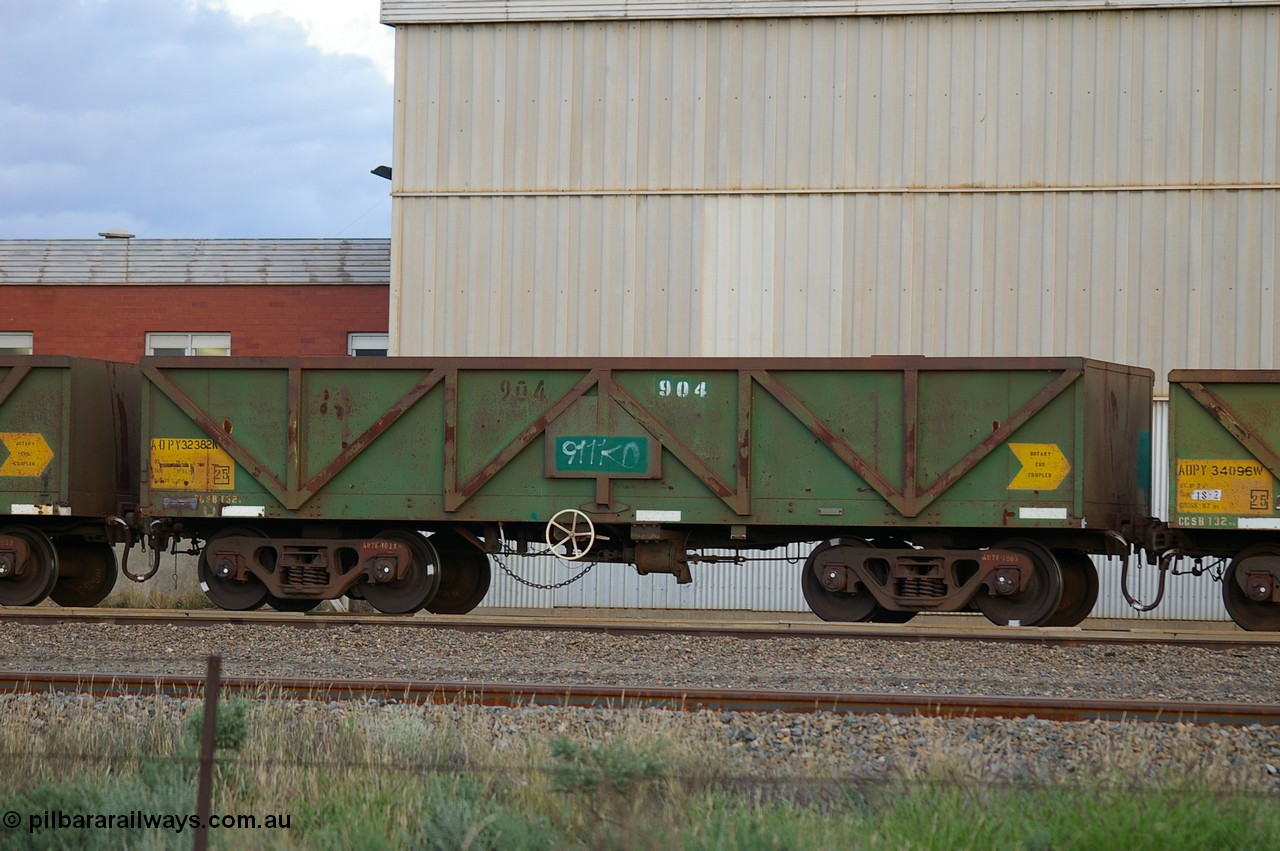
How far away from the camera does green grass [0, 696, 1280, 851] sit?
5367 mm

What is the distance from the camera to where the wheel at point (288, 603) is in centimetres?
1356

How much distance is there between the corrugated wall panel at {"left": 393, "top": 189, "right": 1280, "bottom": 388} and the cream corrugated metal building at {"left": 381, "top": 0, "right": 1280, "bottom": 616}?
0.03 meters

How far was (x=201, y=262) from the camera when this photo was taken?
23266 mm

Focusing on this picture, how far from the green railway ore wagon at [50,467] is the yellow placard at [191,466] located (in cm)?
87

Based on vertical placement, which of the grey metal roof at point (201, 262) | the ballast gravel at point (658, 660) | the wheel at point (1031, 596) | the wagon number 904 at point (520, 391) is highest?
the grey metal roof at point (201, 262)

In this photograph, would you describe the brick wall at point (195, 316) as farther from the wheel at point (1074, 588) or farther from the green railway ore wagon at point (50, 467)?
the wheel at point (1074, 588)

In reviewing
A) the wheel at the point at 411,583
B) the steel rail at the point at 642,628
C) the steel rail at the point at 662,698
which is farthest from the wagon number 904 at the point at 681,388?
the steel rail at the point at 662,698

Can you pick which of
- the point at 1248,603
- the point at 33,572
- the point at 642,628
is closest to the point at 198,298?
the point at 33,572

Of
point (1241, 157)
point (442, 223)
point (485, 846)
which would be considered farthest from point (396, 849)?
point (1241, 157)

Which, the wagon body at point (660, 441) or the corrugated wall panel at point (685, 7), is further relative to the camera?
the corrugated wall panel at point (685, 7)

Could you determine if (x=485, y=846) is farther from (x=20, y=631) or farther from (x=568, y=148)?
(x=568, y=148)

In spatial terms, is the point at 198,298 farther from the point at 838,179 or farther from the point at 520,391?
the point at 520,391

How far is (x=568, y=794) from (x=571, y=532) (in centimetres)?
700

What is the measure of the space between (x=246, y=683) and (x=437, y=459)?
4890mm
